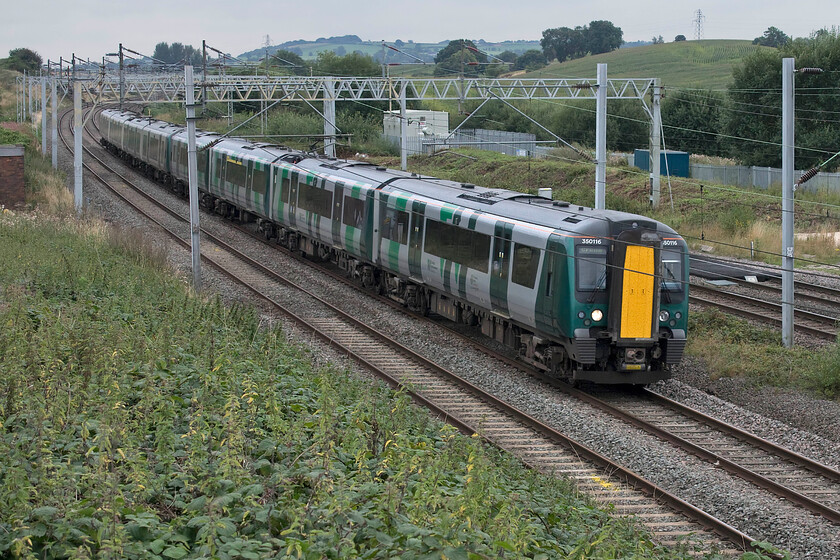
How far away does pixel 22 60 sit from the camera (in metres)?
130

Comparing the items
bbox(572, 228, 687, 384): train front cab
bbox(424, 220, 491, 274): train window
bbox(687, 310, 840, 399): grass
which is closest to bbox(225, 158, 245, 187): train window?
bbox(424, 220, 491, 274): train window

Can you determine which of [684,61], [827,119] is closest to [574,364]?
[827,119]

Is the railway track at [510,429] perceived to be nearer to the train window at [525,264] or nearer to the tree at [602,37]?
the train window at [525,264]

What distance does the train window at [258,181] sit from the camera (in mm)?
28281

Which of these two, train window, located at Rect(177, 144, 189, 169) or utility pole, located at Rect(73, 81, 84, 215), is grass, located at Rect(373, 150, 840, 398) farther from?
utility pole, located at Rect(73, 81, 84, 215)

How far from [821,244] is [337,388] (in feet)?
71.4

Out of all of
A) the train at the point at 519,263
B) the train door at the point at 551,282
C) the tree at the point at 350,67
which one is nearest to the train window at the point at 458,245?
the train at the point at 519,263

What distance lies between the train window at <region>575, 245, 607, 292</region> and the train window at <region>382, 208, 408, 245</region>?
6256 millimetres

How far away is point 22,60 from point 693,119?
10544 centimetres

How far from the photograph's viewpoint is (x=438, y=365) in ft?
51.6

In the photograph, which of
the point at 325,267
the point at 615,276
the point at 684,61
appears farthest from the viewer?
the point at 684,61

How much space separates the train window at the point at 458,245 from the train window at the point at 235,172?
43.5ft

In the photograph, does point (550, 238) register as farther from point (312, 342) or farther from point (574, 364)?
point (312, 342)

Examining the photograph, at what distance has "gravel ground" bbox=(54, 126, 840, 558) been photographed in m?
9.56
